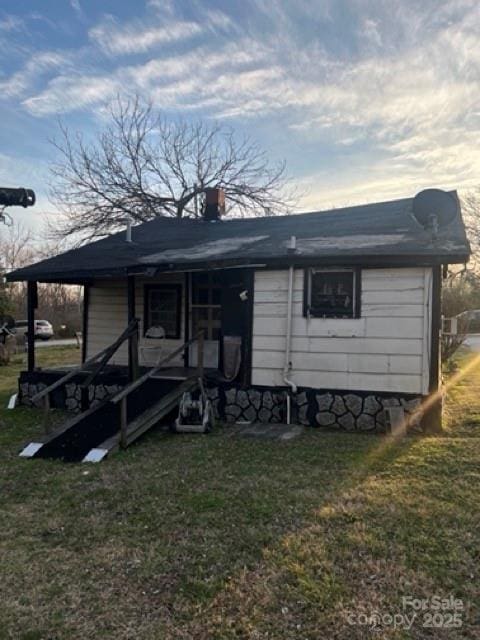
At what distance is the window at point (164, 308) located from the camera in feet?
30.5

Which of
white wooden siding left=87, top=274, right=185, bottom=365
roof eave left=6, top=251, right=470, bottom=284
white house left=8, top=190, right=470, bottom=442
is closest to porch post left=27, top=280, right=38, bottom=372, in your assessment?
white house left=8, top=190, right=470, bottom=442

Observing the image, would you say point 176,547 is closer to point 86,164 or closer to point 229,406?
point 229,406

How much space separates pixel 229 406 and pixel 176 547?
4023 millimetres

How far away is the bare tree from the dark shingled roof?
7996 millimetres

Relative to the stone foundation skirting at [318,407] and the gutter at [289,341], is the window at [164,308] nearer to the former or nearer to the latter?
the stone foundation skirting at [318,407]

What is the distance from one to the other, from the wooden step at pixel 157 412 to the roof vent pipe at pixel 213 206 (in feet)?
19.6

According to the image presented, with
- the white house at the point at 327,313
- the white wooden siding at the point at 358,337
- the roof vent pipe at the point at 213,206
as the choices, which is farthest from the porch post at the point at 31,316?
the roof vent pipe at the point at 213,206

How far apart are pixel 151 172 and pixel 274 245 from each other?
1372cm

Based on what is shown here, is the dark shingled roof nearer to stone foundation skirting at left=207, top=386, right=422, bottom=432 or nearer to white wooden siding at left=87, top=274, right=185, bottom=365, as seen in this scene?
white wooden siding at left=87, top=274, right=185, bottom=365

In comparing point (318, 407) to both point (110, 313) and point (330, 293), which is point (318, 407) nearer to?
point (330, 293)

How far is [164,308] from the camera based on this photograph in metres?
9.43

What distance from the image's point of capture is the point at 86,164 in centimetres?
1795

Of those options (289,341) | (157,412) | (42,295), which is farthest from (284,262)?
(42,295)

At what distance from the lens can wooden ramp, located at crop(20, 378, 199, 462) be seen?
5410 mm
